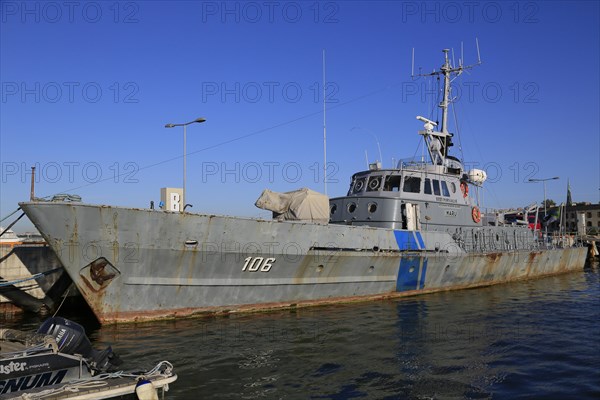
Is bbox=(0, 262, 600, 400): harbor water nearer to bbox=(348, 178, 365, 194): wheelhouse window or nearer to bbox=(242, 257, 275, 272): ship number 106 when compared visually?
bbox=(242, 257, 275, 272): ship number 106

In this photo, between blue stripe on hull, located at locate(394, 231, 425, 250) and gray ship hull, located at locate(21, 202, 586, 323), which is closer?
gray ship hull, located at locate(21, 202, 586, 323)

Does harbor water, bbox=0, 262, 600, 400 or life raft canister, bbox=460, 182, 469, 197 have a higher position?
life raft canister, bbox=460, 182, 469, 197

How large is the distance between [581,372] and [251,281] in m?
8.29

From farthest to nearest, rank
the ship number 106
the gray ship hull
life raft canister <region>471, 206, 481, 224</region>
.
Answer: life raft canister <region>471, 206, 481, 224</region>
the ship number 106
the gray ship hull

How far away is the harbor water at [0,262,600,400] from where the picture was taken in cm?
785

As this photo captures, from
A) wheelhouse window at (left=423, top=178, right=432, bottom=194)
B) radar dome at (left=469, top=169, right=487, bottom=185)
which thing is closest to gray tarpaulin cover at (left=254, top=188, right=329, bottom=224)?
wheelhouse window at (left=423, top=178, right=432, bottom=194)

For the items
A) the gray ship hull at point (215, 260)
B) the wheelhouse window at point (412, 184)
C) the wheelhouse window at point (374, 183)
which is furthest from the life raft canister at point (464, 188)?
the wheelhouse window at point (374, 183)

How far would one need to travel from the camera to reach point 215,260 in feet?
42.4

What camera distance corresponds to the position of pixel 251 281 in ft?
44.8

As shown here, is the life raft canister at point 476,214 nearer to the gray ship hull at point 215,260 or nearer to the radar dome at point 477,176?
the radar dome at point 477,176

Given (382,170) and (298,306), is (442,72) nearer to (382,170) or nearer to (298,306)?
(382,170)

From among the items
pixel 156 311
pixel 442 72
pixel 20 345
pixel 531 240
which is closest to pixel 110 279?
pixel 156 311

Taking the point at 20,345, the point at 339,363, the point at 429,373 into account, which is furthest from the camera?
the point at 339,363

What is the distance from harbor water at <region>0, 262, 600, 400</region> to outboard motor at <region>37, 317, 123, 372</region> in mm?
1169
